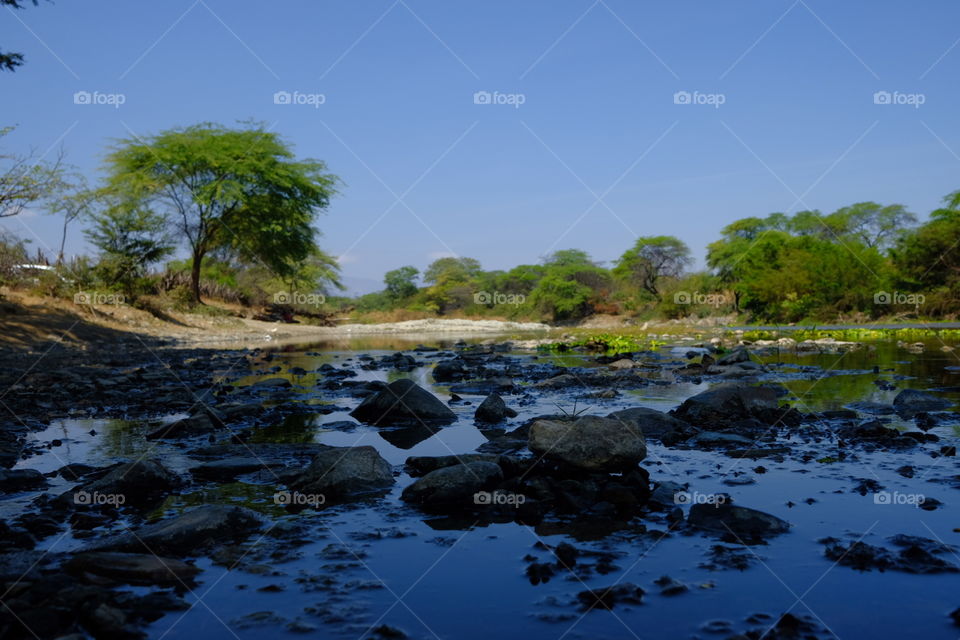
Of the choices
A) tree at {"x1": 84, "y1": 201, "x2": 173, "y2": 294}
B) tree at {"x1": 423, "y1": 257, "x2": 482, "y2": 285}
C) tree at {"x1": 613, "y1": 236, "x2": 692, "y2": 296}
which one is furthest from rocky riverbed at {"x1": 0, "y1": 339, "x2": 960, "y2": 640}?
tree at {"x1": 423, "y1": 257, "x2": 482, "y2": 285}

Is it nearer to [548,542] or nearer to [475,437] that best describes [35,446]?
[475,437]

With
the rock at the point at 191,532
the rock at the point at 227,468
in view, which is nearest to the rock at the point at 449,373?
the rock at the point at 227,468

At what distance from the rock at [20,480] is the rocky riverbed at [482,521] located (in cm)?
2

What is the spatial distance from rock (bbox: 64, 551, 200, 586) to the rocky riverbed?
10 millimetres

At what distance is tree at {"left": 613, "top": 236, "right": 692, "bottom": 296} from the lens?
72.4m

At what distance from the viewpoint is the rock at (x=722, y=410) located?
8070mm

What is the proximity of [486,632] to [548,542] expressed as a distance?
122 centimetres

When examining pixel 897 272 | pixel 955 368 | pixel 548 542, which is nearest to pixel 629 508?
pixel 548 542

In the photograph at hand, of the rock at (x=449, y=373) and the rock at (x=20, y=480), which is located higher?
the rock at (x=449, y=373)

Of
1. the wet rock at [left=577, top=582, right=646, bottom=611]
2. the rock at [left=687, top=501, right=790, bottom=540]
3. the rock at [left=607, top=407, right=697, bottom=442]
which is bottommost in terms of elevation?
the wet rock at [left=577, top=582, right=646, bottom=611]

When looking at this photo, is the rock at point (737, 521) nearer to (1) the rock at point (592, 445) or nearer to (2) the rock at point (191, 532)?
(1) the rock at point (592, 445)

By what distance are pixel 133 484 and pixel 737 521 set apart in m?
4.23

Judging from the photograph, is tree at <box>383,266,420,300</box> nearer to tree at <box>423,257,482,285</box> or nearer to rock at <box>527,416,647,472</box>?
tree at <box>423,257,482,285</box>

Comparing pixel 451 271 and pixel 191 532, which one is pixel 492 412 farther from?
pixel 451 271
